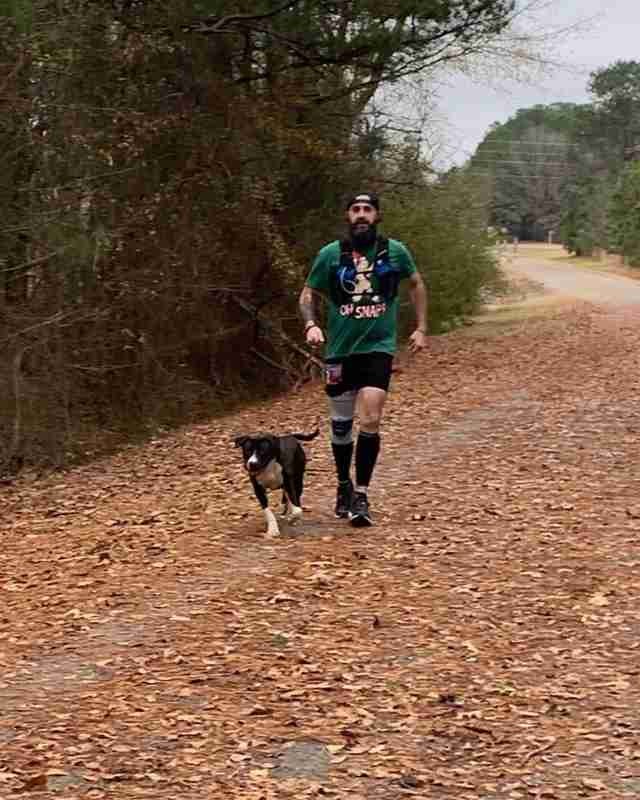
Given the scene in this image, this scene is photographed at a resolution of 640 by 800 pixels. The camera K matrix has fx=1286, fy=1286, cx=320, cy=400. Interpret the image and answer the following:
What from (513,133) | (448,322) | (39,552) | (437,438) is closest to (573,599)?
(39,552)

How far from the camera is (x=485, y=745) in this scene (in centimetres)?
474

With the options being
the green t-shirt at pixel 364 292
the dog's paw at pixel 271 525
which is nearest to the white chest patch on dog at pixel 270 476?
the dog's paw at pixel 271 525

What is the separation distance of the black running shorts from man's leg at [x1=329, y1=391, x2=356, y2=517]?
0.08 metres

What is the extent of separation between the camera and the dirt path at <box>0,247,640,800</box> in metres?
4.56

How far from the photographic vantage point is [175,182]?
14.1 metres

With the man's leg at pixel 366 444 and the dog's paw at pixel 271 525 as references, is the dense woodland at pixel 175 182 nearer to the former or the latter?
the dog's paw at pixel 271 525

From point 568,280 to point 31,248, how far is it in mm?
40416

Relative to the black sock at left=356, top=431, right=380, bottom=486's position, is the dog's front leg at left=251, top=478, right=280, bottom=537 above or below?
below

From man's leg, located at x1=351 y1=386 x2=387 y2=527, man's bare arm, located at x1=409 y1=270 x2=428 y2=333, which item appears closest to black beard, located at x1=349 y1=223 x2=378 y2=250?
man's bare arm, located at x1=409 y1=270 x2=428 y2=333

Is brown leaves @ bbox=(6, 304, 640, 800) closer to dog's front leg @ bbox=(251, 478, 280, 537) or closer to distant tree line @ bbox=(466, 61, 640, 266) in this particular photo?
dog's front leg @ bbox=(251, 478, 280, 537)

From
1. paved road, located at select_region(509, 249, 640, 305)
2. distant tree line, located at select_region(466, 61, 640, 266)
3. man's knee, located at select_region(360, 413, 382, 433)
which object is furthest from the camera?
distant tree line, located at select_region(466, 61, 640, 266)

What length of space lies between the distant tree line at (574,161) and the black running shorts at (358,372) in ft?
196

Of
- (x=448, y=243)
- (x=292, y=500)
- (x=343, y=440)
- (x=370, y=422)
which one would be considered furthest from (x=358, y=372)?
(x=448, y=243)

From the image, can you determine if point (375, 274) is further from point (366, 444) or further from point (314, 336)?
point (366, 444)
